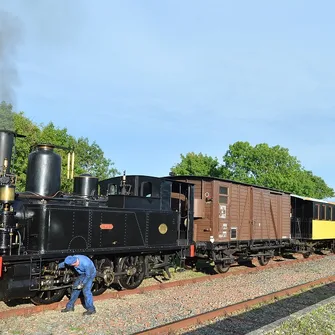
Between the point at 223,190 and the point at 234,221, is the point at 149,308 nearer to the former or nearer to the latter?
the point at 223,190

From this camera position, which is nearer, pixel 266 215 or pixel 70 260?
pixel 70 260

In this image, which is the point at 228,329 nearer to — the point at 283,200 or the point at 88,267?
the point at 88,267

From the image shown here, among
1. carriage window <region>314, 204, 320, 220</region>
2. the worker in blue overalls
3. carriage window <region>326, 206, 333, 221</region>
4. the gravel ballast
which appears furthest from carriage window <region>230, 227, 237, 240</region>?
carriage window <region>326, 206, 333, 221</region>

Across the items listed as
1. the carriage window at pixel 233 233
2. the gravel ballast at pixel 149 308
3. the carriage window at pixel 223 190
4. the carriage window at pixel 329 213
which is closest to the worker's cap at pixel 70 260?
the gravel ballast at pixel 149 308

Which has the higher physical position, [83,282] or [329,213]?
[329,213]

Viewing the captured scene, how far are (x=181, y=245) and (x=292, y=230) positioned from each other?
11209mm

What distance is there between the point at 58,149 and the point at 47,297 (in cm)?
1784

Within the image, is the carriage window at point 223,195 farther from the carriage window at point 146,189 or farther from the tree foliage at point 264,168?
the tree foliage at point 264,168

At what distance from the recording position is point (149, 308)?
25.7 ft

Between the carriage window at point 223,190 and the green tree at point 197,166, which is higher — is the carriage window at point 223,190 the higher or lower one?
the lower one

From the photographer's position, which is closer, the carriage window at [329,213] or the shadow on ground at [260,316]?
the shadow on ground at [260,316]

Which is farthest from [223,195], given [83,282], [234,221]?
[83,282]

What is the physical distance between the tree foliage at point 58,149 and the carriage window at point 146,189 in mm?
7027

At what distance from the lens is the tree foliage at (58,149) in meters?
21.4
